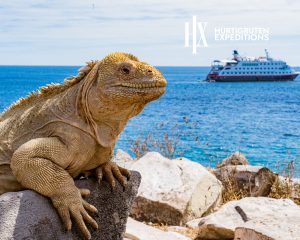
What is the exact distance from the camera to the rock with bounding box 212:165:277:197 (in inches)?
384

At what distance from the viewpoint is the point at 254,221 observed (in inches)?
264

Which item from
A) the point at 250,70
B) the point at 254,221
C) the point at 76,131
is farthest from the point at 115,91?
the point at 250,70

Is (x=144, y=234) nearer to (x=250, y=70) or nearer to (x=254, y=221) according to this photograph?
(x=254, y=221)

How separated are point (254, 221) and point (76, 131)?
9.50 ft

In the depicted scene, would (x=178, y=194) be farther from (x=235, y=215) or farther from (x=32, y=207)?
(x=32, y=207)

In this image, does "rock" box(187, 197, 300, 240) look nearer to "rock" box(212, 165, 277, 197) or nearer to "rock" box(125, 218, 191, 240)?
"rock" box(125, 218, 191, 240)

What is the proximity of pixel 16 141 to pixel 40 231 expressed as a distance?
29.3 inches

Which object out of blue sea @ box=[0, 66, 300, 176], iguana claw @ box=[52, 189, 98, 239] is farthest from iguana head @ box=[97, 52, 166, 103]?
blue sea @ box=[0, 66, 300, 176]

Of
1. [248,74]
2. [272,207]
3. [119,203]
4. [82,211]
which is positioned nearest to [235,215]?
[272,207]

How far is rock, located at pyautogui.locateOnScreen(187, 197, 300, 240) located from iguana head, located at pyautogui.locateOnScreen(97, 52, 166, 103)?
8.38 ft

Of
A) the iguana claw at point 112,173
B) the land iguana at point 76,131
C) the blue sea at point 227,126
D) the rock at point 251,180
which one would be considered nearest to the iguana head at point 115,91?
the land iguana at point 76,131

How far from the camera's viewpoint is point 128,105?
4.52 metres

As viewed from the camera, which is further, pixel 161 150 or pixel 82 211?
pixel 161 150

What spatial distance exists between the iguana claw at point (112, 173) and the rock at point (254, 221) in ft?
5.83
